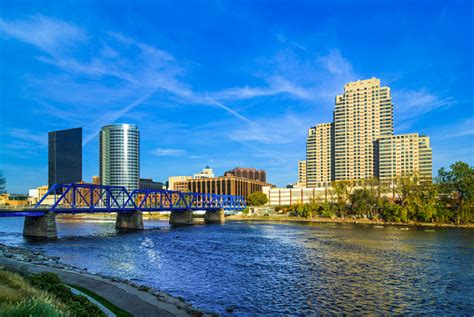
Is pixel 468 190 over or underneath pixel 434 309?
over

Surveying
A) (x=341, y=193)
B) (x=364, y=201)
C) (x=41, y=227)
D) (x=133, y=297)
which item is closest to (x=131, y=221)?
(x=41, y=227)

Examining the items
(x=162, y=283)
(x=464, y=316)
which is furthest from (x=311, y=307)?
(x=162, y=283)

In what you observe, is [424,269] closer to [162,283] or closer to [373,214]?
[162,283]

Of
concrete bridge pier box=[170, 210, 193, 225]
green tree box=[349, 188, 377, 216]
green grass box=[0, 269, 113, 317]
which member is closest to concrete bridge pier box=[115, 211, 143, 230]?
concrete bridge pier box=[170, 210, 193, 225]

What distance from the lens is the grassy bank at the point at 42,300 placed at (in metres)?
12.8

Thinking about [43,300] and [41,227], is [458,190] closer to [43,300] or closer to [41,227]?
→ [41,227]

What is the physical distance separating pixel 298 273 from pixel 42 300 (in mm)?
46168

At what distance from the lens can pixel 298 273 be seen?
55562 mm

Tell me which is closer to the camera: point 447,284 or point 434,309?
point 434,309

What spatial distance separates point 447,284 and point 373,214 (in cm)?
13903

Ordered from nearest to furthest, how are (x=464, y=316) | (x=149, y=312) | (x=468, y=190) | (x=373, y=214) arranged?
(x=149, y=312), (x=464, y=316), (x=468, y=190), (x=373, y=214)

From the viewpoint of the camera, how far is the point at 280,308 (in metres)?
38.0

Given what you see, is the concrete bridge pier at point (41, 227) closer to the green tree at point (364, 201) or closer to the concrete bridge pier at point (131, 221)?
Answer: the concrete bridge pier at point (131, 221)

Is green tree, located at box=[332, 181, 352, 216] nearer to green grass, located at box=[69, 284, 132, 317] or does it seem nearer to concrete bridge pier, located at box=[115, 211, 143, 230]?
concrete bridge pier, located at box=[115, 211, 143, 230]
